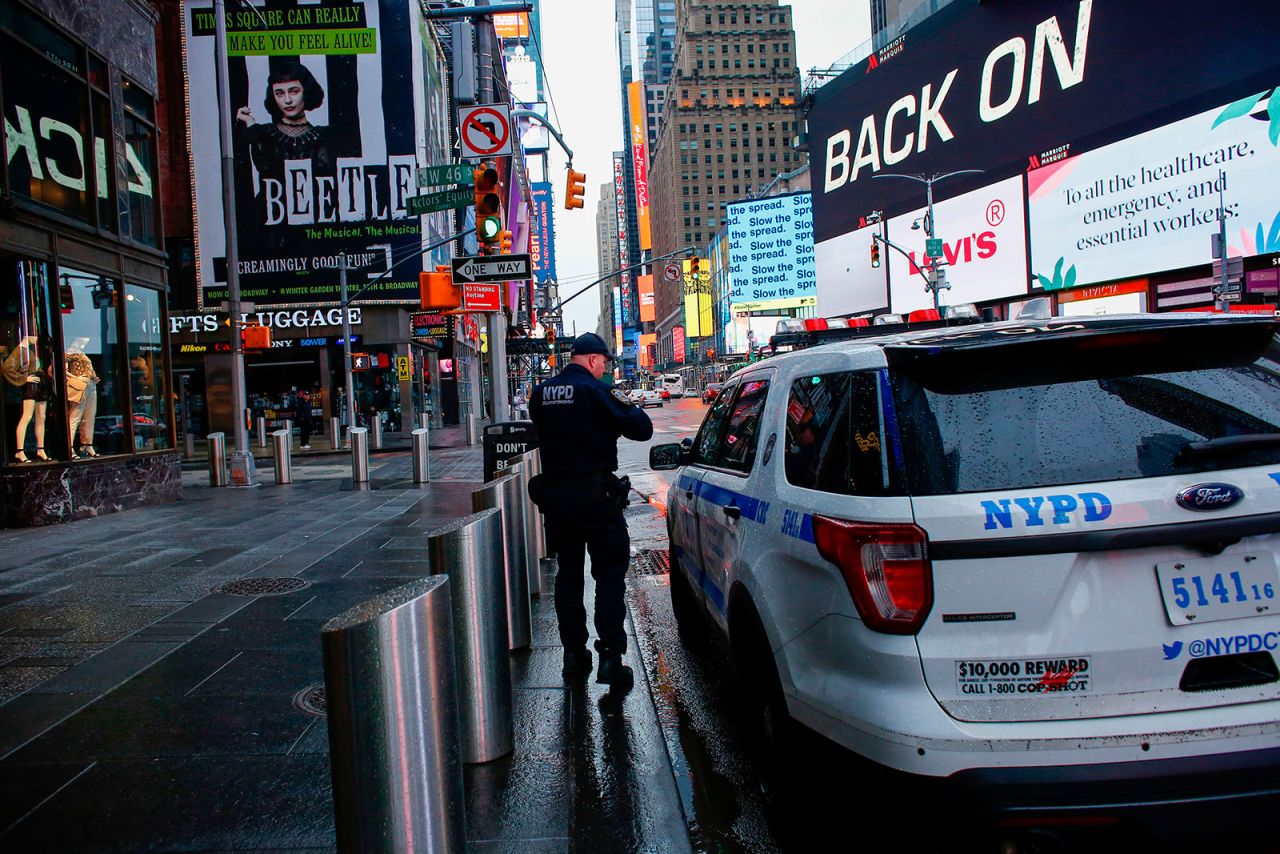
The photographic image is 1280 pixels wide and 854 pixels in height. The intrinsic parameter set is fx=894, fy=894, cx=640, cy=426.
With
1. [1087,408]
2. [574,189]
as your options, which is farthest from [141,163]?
[1087,408]

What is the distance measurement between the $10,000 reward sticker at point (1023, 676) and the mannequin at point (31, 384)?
12229mm

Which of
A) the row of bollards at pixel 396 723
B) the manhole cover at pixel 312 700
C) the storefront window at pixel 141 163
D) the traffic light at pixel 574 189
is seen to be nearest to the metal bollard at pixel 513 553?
the manhole cover at pixel 312 700

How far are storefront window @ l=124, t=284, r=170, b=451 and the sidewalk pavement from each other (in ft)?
18.5

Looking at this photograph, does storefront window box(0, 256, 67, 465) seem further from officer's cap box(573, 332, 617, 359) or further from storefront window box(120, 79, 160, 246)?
officer's cap box(573, 332, 617, 359)

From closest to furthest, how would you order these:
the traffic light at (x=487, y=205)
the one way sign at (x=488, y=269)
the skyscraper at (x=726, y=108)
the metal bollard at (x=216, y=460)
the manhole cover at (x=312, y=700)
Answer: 1. the manhole cover at (x=312, y=700)
2. the one way sign at (x=488, y=269)
3. the traffic light at (x=487, y=205)
4. the metal bollard at (x=216, y=460)
5. the skyscraper at (x=726, y=108)

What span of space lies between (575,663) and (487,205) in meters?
9.28

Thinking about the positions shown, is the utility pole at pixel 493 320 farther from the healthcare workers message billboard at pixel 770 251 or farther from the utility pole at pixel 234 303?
the healthcare workers message billboard at pixel 770 251

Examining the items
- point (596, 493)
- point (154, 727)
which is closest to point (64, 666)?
point (154, 727)

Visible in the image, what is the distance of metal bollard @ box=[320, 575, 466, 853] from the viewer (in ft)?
7.55

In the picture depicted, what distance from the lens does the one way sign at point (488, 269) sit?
12672mm

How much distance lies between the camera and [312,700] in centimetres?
468

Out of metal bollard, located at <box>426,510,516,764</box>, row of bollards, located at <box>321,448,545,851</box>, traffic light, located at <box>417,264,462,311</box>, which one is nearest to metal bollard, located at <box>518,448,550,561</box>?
metal bollard, located at <box>426,510,516,764</box>

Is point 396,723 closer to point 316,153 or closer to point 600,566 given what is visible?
point 600,566

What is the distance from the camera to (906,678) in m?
2.55
